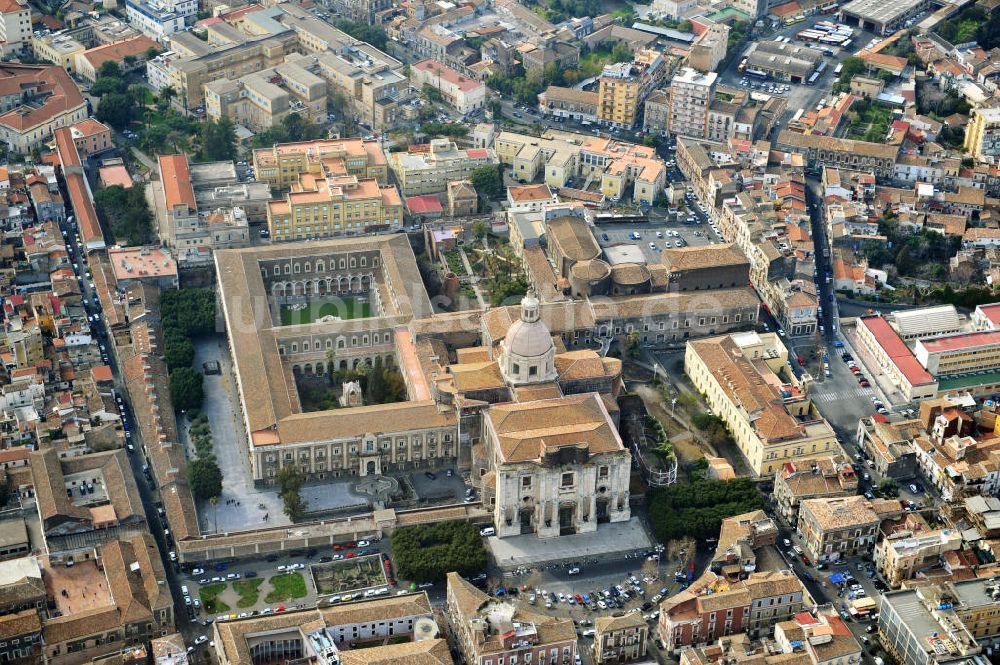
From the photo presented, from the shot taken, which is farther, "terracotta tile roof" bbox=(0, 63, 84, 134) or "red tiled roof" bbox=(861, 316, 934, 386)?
"terracotta tile roof" bbox=(0, 63, 84, 134)

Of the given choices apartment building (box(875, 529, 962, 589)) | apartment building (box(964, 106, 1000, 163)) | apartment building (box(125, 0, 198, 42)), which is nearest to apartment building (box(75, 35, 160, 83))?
apartment building (box(125, 0, 198, 42))

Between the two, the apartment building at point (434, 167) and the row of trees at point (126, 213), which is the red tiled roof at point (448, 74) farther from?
the row of trees at point (126, 213)

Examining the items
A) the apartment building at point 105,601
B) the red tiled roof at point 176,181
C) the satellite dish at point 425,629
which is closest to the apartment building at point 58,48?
the red tiled roof at point 176,181

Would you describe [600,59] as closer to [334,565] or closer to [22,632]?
[334,565]

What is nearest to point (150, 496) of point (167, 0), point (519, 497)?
point (519, 497)

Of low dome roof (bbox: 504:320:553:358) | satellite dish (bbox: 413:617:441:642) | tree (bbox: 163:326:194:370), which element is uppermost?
low dome roof (bbox: 504:320:553:358)

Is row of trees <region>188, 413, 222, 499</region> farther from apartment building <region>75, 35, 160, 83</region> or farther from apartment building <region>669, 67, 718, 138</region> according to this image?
apartment building <region>669, 67, 718, 138</region>
